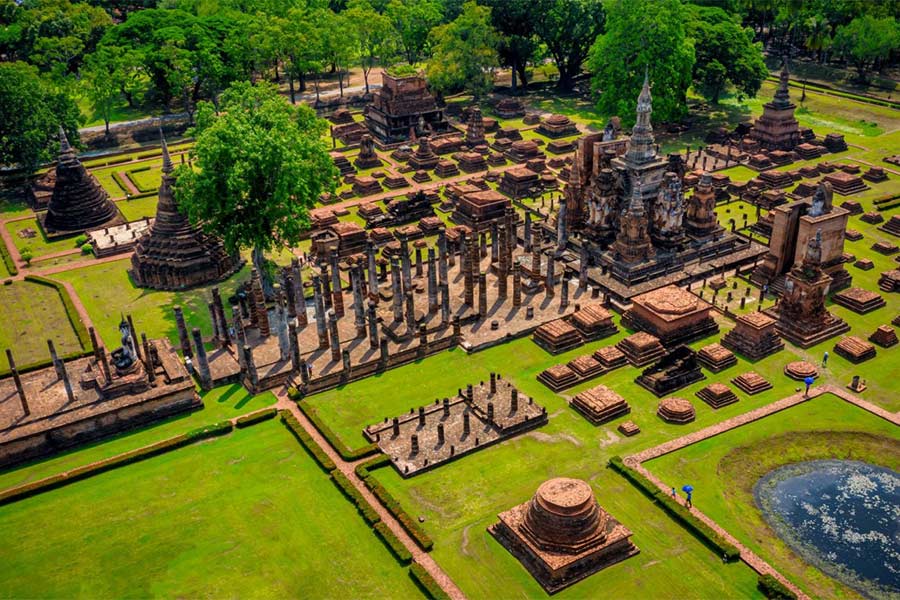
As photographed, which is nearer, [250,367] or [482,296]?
[250,367]

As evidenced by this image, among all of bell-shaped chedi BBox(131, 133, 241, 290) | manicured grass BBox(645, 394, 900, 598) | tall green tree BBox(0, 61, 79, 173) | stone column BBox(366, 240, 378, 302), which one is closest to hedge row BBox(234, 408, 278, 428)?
stone column BBox(366, 240, 378, 302)

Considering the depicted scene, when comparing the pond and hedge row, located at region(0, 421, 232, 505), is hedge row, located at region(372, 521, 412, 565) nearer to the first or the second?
hedge row, located at region(0, 421, 232, 505)

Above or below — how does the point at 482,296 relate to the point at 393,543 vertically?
above

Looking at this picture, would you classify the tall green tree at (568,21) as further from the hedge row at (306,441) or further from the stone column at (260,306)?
the hedge row at (306,441)

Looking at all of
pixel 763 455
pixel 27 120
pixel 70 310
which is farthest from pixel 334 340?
pixel 27 120

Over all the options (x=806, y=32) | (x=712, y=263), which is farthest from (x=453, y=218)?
(x=806, y=32)

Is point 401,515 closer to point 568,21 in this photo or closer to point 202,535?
point 202,535

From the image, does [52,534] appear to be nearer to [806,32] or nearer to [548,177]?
[548,177]

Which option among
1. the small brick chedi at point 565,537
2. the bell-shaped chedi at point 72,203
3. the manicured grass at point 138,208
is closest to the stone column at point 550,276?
the small brick chedi at point 565,537
